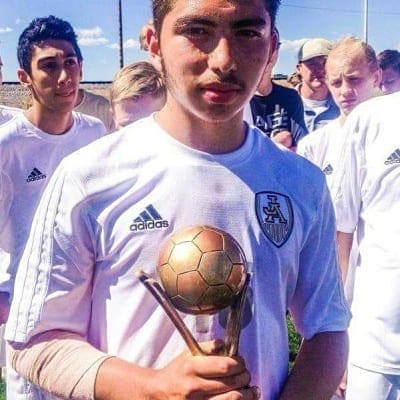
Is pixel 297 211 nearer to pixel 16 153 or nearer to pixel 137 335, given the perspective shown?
pixel 137 335

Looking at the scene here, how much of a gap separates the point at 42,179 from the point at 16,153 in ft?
0.71

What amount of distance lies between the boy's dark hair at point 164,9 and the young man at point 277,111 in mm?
3445

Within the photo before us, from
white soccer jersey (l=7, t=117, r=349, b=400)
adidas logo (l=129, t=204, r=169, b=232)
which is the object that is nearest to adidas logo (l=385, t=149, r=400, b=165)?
white soccer jersey (l=7, t=117, r=349, b=400)

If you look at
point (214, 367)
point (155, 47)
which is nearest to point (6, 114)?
point (155, 47)

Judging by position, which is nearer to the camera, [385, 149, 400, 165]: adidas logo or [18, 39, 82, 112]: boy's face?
[385, 149, 400, 165]: adidas logo

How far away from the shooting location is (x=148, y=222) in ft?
5.22

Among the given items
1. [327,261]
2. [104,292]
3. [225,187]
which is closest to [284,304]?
[327,261]

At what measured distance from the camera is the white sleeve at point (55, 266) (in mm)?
1572

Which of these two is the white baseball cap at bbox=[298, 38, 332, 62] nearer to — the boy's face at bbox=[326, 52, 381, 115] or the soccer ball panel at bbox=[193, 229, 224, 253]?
the boy's face at bbox=[326, 52, 381, 115]

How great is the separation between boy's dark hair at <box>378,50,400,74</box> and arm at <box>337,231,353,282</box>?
5052mm

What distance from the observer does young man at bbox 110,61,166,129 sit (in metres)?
4.30

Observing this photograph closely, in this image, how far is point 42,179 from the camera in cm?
411

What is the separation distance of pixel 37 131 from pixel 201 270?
3.16 m

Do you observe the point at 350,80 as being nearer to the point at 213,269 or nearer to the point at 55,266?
the point at 55,266
